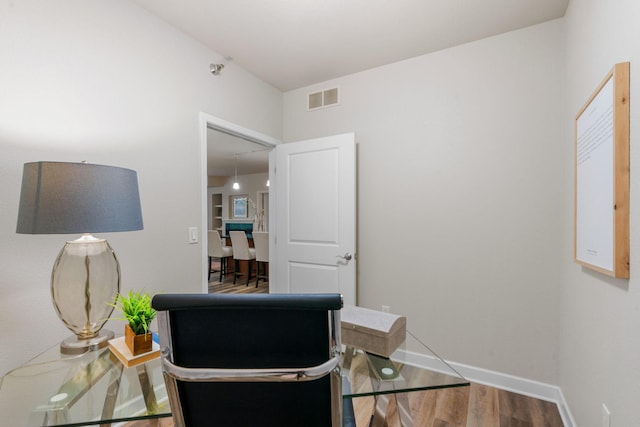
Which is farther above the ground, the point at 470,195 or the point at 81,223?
the point at 470,195

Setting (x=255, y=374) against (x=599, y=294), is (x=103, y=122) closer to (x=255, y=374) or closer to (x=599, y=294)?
(x=255, y=374)

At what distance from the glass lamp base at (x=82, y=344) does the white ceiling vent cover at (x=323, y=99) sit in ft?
8.08

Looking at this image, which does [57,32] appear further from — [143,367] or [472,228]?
[472,228]

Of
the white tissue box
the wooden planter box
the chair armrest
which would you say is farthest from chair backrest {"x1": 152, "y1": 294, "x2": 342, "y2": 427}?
the wooden planter box

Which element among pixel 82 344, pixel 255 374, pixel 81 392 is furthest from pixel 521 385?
pixel 82 344

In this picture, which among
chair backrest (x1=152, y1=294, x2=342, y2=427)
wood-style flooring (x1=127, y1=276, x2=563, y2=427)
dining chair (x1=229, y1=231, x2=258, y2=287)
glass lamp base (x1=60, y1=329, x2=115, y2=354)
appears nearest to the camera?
chair backrest (x1=152, y1=294, x2=342, y2=427)

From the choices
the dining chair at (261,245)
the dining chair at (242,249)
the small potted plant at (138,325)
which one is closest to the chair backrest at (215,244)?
the dining chair at (242,249)

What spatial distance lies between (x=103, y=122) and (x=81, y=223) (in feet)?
2.75

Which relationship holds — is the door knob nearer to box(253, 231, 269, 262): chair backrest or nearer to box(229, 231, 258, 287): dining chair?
box(253, 231, 269, 262): chair backrest

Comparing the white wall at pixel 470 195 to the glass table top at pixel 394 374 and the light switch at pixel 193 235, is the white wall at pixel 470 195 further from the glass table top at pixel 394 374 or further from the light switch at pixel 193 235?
the light switch at pixel 193 235

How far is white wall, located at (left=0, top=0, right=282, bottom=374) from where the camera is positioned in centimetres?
138

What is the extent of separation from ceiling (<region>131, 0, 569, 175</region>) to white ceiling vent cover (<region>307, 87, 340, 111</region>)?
0.95ft

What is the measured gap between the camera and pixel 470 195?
2266mm

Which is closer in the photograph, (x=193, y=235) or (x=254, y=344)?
(x=254, y=344)
